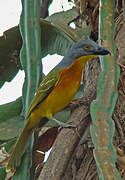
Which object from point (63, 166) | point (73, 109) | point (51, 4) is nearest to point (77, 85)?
point (73, 109)

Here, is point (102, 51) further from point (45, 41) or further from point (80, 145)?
point (45, 41)

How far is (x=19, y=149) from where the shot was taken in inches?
87.9

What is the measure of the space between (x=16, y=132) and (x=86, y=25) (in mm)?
951

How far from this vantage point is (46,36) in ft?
9.43

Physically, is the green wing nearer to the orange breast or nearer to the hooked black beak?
the orange breast

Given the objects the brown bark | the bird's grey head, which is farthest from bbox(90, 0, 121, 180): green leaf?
the bird's grey head

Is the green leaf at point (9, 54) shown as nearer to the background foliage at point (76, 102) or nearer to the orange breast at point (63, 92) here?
the background foliage at point (76, 102)

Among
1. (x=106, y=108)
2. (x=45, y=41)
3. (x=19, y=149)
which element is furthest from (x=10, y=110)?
(x=106, y=108)

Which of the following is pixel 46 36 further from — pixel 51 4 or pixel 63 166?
pixel 63 166

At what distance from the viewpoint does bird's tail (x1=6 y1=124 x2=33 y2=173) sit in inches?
84.0

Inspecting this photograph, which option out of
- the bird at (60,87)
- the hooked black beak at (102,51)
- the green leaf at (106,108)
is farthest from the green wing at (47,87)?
the green leaf at (106,108)

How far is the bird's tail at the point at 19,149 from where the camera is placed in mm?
2133

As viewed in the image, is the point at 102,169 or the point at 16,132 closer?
the point at 102,169

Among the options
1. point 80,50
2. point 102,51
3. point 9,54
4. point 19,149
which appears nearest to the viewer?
point 102,51
